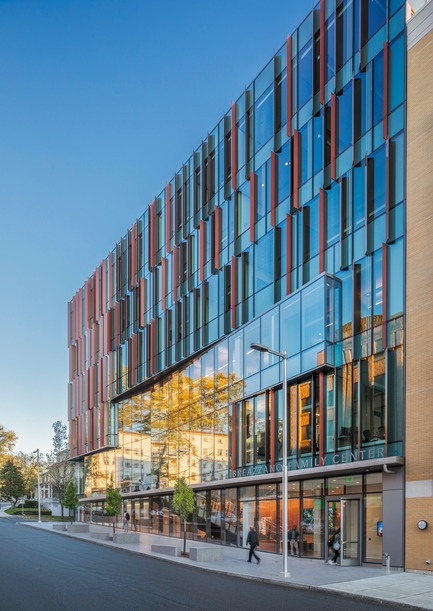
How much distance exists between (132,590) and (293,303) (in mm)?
15786

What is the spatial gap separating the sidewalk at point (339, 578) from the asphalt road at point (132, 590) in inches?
20.7

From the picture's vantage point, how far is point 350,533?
2652 cm

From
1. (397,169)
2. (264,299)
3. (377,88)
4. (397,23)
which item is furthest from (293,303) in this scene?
(397,23)

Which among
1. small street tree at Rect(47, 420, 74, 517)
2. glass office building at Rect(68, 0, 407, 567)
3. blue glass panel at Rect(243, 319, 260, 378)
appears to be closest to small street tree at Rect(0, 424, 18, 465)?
small street tree at Rect(47, 420, 74, 517)

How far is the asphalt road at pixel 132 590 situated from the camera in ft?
54.7

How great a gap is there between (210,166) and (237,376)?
13.6 meters

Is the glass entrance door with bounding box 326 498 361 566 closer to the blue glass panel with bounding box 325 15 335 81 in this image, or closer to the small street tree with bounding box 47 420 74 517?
the blue glass panel with bounding box 325 15 335 81

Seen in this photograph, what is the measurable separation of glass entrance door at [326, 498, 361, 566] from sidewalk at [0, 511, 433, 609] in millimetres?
758

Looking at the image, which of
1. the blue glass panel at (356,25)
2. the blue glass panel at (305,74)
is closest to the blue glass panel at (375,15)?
the blue glass panel at (356,25)

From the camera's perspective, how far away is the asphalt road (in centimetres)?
1669

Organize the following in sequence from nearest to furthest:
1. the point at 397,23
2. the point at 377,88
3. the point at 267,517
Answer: the point at 397,23
the point at 377,88
the point at 267,517

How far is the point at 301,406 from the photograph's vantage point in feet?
101

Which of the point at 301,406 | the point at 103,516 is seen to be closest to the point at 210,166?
the point at 301,406

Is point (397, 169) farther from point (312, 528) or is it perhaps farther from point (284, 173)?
point (312, 528)
